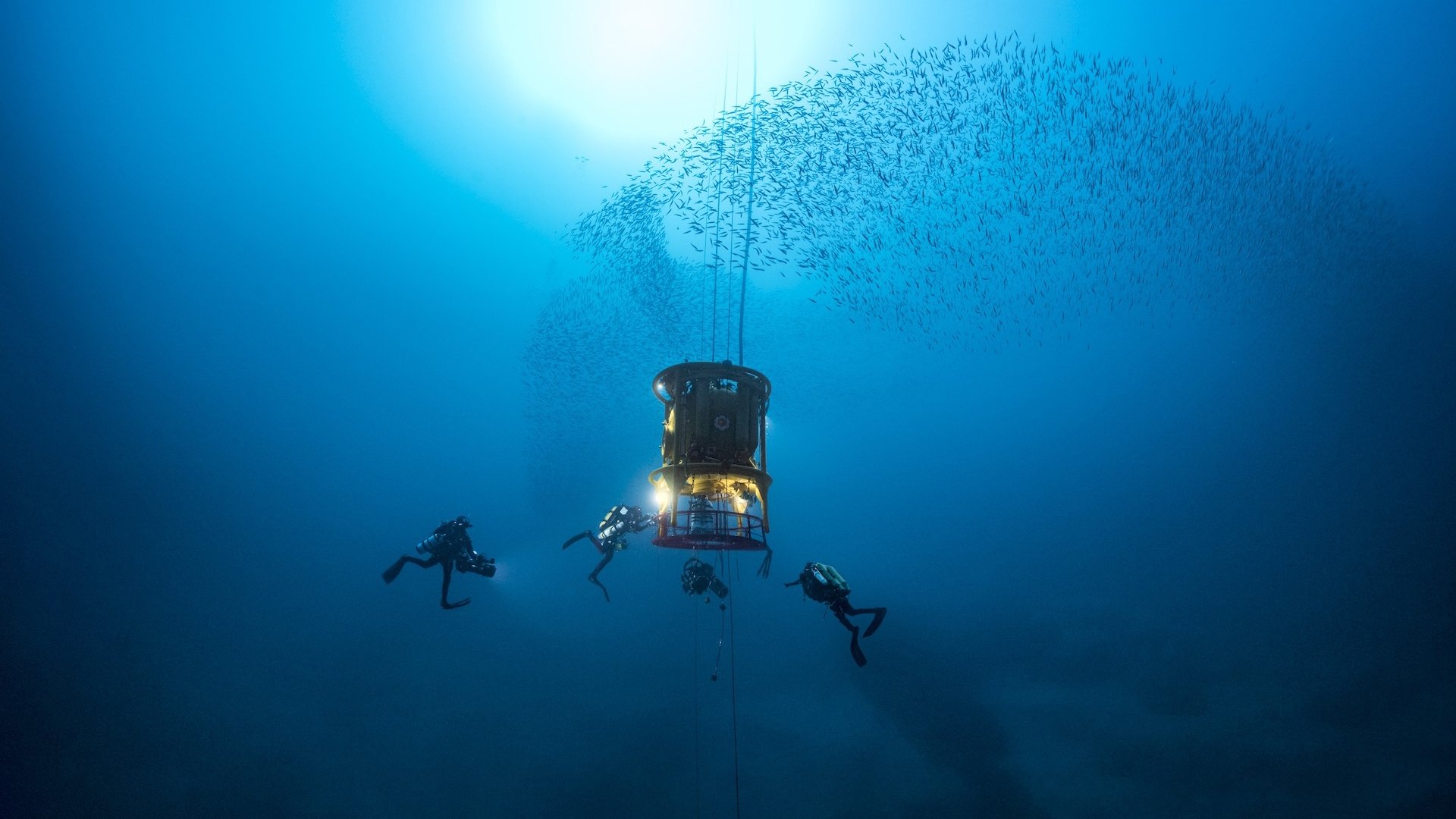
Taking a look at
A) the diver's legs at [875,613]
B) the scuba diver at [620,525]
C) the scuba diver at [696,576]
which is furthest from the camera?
the scuba diver at [620,525]

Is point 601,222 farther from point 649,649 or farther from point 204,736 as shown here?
point 204,736

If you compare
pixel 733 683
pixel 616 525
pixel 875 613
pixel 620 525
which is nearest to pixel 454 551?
pixel 616 525

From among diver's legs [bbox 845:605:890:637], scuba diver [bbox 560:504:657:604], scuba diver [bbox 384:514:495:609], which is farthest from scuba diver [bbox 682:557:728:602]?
scuba diver [bbox 384:514:495:609]

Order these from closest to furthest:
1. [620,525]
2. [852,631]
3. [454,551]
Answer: [852,631], [454,551], [620,525]

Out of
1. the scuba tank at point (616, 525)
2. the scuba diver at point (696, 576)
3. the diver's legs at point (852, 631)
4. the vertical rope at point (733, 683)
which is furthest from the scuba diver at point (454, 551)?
the diver's legs at point (852, 631)

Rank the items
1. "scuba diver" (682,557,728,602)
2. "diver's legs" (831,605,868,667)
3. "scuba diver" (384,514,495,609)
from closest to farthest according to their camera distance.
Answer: "diver's legs" (831,605,868,667), "scuba diver" (682,557,728,602), "scuba diver" (384,514,495,609)

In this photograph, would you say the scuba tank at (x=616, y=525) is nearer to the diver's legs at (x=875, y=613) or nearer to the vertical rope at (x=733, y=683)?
the vertical rope at (x=733, y=683)

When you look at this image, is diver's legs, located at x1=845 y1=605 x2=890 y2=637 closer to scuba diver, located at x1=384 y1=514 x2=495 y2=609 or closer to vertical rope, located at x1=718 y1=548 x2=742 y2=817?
vertical rope, located at x1=718 y1=548 x2=742 y2=817

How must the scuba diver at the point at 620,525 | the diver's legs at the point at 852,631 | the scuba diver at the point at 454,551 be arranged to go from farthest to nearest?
the scuba diver at the point at 620,525
the scuba diver at the point at 454,551
the diver's legs at the point at 852,631

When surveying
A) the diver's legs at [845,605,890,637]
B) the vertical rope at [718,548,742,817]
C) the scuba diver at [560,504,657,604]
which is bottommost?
the vertical rope at [718,548,742,817]

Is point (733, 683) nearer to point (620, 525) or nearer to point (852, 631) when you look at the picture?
point (620, 525)

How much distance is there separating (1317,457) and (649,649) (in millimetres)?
43418

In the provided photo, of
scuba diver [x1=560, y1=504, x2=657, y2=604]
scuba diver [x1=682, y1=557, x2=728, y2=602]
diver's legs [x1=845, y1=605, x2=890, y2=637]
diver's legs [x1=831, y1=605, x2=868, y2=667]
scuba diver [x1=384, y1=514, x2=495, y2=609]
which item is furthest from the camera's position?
scuba diver [x1=560, y1=504, x2=657, y2=604]

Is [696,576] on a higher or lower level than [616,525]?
lower
